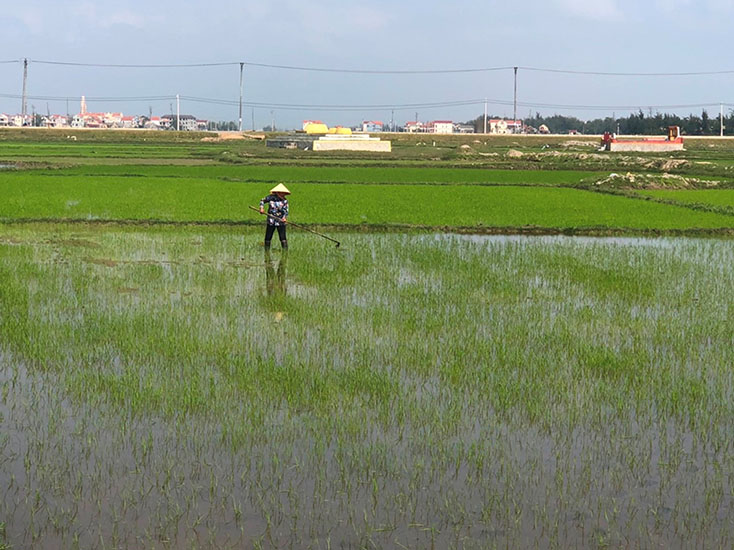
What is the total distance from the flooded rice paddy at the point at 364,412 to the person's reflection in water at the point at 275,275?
0.07 metres

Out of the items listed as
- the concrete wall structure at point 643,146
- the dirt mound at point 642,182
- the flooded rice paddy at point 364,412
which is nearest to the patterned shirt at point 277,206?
the flooded rice paddy at point 364,412

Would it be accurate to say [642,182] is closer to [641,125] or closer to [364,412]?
[364,412]

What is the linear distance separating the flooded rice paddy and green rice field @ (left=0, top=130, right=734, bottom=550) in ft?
0.05

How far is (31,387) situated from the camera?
5.42 meters

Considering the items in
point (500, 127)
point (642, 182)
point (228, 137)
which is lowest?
point (642, 182)

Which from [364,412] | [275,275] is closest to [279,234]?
[275,275]

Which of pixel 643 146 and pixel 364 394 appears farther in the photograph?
pixel 643 146

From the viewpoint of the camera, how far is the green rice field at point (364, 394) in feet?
12.1

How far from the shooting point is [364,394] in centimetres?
532

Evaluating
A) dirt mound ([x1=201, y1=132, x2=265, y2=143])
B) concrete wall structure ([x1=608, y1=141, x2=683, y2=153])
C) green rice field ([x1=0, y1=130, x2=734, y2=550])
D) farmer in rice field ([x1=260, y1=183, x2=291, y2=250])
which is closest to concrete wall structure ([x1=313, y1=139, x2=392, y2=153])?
concrete wall structure ([x1=608, y1=141, x2=683, y2=153])

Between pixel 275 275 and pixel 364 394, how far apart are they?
192 inches

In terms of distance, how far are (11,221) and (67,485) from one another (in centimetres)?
1165

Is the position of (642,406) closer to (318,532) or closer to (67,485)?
(318,532)

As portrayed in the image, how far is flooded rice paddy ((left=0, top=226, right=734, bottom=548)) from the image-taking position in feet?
12.1
